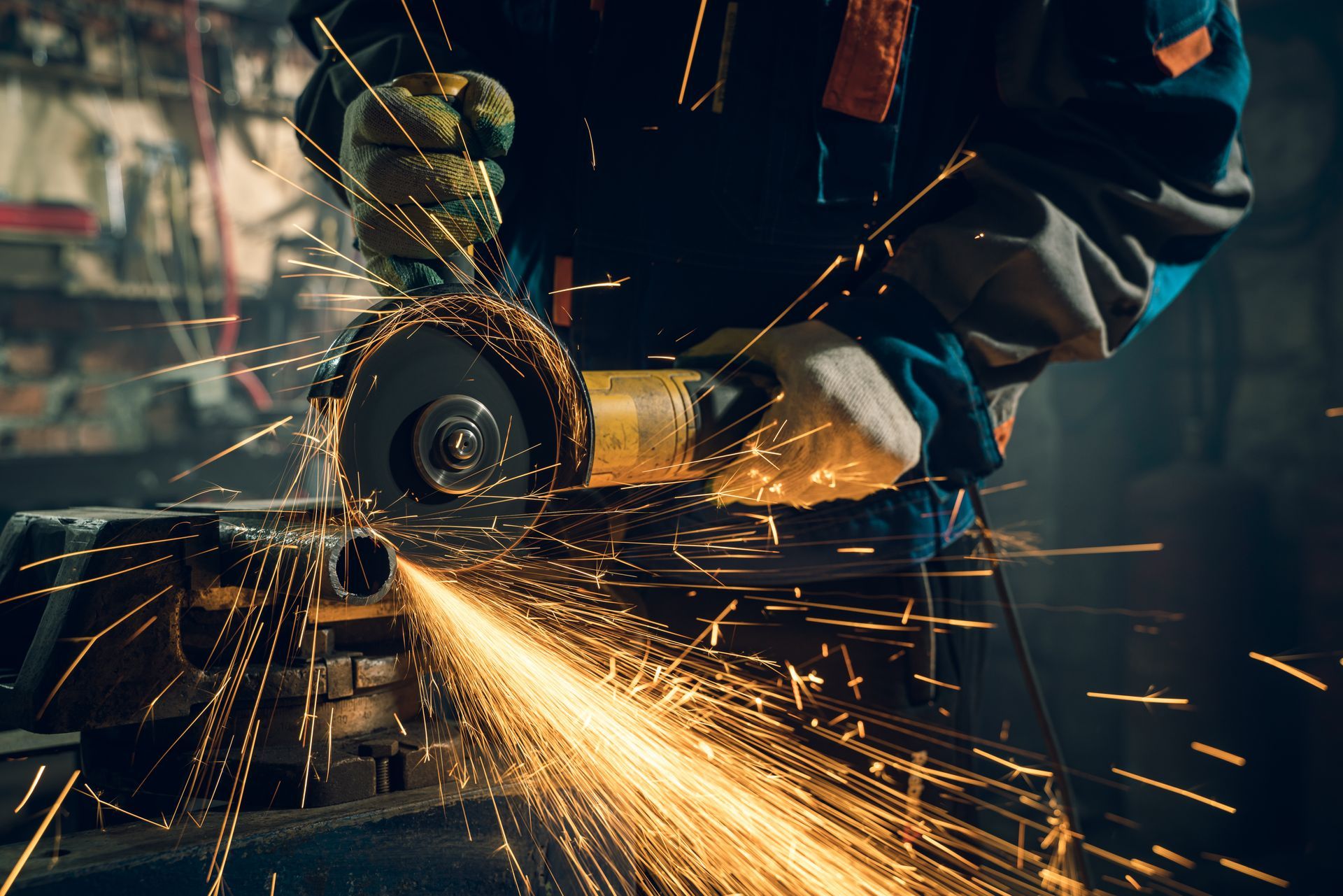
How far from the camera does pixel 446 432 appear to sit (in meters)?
0.90

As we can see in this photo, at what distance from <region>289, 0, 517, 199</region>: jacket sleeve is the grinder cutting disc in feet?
2.19

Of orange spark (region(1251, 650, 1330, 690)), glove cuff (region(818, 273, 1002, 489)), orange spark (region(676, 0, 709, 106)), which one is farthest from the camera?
orange spark (region(1251, 650, 1330, 690))

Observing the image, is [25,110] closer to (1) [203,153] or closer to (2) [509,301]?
(1) [203,153]

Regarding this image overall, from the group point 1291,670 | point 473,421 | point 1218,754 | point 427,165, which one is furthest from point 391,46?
point 1218,754

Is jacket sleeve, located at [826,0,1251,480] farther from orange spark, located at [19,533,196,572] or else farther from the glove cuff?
orange spark, located at [19,533,196,572]

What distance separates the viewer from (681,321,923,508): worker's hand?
1.21 m

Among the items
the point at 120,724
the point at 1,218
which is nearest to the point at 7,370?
the point at 1,218

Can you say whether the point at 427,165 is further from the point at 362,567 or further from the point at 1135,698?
the point at 1135,698

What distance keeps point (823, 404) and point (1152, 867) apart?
3241 mm

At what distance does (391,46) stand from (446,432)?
870 mm

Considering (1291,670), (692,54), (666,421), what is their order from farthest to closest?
(1291,670) < (692,54) < (666,421)

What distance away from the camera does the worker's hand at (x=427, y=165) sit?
1115mm

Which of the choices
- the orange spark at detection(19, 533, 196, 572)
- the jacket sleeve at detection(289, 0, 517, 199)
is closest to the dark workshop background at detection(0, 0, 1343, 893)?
the orange spark at detection(19, 533, 196, 572)

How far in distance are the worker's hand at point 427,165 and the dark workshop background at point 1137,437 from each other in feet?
2.67
